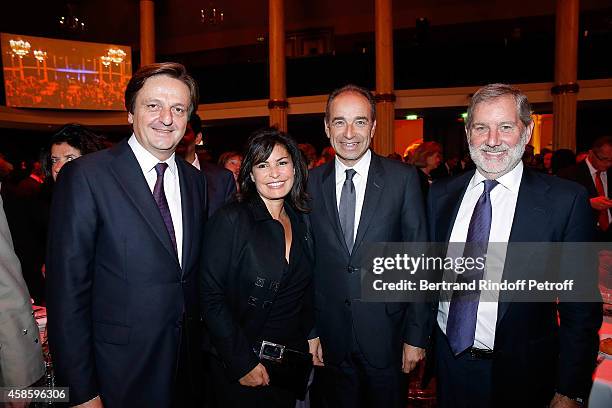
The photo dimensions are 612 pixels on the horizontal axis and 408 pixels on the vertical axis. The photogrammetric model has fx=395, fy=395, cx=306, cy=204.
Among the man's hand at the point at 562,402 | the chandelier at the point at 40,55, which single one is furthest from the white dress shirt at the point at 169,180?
the chandelier at the point at 40,55

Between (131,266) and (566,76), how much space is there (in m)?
10.2

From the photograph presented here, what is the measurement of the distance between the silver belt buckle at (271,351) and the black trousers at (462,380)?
78cm

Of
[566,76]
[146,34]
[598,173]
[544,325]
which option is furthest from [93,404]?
[146,34]

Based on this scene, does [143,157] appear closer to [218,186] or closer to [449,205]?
[218,186]

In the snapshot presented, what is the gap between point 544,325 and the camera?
69.1 inches

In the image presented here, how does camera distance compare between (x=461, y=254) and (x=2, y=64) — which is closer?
(x=461, y=254)

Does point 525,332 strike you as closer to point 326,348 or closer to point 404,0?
point 326,348

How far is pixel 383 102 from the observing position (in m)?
9.75

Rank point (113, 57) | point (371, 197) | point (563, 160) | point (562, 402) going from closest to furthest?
1. point (562, 402)
2. point (371, 197)
3. point (563, 160)
4. point (113, 57)

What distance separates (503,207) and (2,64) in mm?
14525

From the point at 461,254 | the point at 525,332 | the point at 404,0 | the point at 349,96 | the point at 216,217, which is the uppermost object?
the point at 404,0

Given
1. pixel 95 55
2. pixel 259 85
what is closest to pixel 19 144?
pixel 95 55

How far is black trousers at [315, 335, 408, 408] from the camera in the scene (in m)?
2.02

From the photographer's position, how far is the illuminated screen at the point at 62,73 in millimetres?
11633
